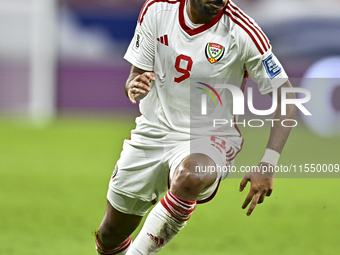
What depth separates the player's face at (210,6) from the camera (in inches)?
123

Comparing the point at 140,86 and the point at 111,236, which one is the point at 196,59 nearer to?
the point at 140,86

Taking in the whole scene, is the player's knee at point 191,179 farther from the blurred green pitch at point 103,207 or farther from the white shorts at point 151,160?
the blurred green pitch at point 103,207

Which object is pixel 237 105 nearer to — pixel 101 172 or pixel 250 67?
pixel 250 67

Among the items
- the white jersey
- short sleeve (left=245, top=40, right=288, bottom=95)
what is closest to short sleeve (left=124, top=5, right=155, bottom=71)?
the white jersey

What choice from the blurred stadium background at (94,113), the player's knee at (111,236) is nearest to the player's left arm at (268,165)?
the player's knee at (111,236)

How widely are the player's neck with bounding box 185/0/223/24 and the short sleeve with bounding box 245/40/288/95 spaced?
0.32m

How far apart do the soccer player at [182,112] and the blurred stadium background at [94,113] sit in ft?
6.73

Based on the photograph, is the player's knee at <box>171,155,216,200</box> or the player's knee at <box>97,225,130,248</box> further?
the player's knee at <box>97,225,130,248</box>

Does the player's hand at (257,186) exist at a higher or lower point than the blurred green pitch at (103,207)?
higher

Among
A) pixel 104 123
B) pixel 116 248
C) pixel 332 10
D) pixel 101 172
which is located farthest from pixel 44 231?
pixel 332 10

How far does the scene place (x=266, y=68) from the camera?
3.20 m

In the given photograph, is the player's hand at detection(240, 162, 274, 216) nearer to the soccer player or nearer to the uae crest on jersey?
the soccer player

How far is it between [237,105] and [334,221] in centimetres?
293

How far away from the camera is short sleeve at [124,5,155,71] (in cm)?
344
